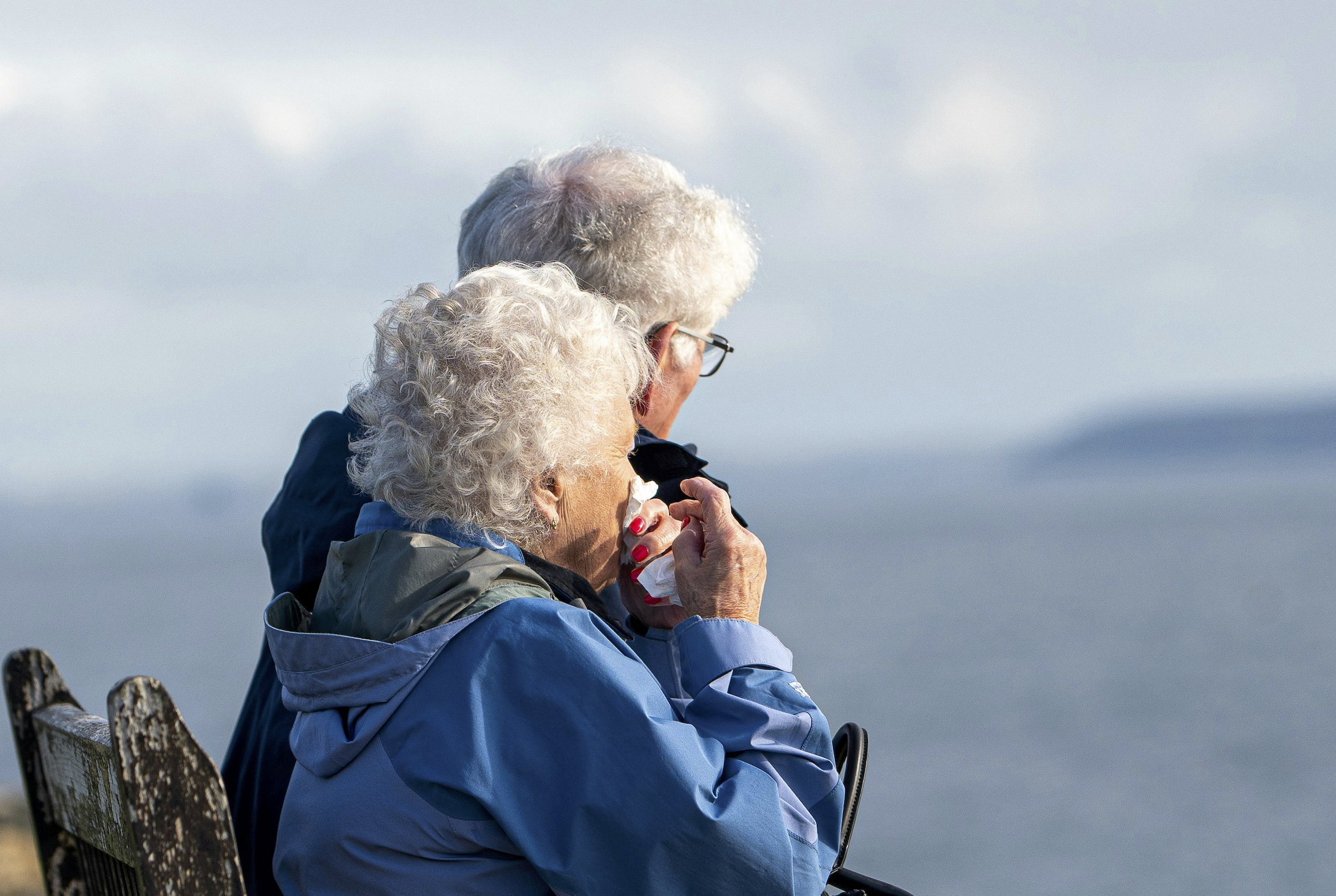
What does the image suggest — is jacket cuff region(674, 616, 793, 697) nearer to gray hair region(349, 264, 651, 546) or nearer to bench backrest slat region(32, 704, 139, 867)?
gray hair region(349, 264, 651, 546)

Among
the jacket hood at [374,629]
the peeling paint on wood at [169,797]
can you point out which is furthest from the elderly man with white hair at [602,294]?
the peeling paint on wood at [169,797]

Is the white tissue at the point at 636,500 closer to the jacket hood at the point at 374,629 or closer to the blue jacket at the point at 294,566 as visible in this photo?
the blue jacket at the point at 294,566

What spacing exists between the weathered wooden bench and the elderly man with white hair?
51 centimetres

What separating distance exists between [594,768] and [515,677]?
19 cm

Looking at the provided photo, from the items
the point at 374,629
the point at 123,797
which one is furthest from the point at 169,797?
the point at 374,629

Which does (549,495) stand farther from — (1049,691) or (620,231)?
(1049,691)

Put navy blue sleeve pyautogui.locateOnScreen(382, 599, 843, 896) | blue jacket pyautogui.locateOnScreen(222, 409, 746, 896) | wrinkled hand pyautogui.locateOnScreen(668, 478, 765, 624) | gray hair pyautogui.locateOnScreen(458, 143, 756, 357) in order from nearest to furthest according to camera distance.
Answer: navy blue sleeve pyautogui.locateOnScreen(382, 599, 843, 896) < wrinkled hand pyautogui.locateOnScreen(668, 478, 765, 624) < blue jacket pyautogui.locateOnScreen(222, 409, 746, 896) < gray hair pyautogui.locateOnScreen(458, 143, 756, 357)

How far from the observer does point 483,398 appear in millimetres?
2258

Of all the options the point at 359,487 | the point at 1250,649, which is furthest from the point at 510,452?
the point at 1250,649

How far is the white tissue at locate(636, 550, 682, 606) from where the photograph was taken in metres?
2.52

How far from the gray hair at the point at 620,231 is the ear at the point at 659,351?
0.03 m

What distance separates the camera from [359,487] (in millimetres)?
2414

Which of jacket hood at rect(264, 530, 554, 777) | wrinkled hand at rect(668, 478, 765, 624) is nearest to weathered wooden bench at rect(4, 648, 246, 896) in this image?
jacket hood at rect(264, 530, 554, 777)

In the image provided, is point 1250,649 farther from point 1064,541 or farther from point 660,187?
point 1064,541
